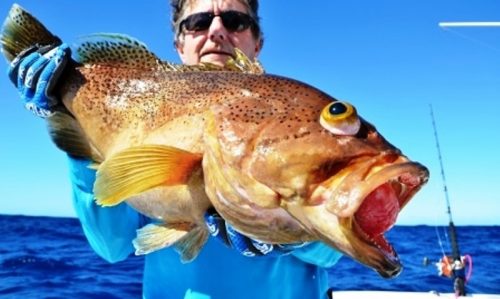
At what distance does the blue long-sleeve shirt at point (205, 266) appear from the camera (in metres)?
3.23

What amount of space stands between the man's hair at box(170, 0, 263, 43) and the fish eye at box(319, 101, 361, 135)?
6.77 feet

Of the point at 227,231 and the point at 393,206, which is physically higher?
the point at 393,206

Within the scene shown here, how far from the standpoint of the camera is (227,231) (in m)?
2.54

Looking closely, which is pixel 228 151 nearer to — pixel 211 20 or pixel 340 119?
pixel 340 119

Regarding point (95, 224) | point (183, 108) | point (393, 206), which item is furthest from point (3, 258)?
point (393, 206)

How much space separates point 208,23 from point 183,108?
1350 millimetres

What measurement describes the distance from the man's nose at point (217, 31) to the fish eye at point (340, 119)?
1.77 metres

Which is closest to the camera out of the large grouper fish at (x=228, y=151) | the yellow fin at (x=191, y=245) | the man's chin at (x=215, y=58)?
the large grouper fish at (x=228, y=151)

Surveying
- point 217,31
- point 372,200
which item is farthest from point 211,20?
point 372,200

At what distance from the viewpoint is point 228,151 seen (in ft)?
7.23

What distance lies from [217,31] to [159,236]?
1.68m

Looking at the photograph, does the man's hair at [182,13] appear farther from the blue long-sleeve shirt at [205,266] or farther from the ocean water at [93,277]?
the ocean water at [93,277]

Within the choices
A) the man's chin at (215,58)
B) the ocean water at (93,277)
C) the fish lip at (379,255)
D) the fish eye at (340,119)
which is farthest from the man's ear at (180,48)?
the ocean water at (93,277)

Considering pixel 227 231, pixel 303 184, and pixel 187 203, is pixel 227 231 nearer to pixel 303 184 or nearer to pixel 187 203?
pixel 187 203
